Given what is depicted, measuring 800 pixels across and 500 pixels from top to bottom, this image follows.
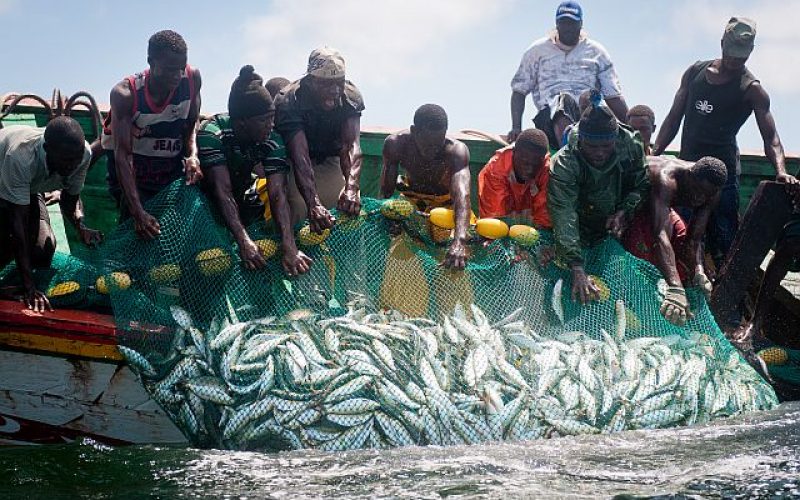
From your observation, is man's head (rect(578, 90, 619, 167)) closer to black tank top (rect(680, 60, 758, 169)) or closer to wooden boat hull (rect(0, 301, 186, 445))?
black tank top (rect(680, 60, 758, 169))

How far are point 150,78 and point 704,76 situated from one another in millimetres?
5135

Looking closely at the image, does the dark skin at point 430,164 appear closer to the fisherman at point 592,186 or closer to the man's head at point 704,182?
the fisherman at point 592,186

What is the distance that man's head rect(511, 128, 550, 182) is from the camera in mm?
8281

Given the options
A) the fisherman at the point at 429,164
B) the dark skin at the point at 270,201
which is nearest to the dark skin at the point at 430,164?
the fisherman at the point at 429,164

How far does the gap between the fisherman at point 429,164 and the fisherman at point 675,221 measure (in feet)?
Answer: 5.18

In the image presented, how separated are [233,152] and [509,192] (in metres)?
2.39

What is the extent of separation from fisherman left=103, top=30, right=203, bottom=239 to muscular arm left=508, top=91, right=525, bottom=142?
11.7ft

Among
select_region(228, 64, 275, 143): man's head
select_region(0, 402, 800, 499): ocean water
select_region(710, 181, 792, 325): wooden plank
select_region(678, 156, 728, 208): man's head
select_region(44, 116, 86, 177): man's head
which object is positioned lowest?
select_region(0, 402, 800, 499): ocean water

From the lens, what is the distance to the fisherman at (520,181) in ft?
27.3

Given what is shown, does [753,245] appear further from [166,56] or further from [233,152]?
[166,56]

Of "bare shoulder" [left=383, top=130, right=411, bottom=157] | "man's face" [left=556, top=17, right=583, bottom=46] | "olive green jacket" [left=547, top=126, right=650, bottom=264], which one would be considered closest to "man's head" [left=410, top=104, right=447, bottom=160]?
"bare shoulder" [left=383, top=130, right=411, bottom=157]

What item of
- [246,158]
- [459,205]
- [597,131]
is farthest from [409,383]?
[597,131]

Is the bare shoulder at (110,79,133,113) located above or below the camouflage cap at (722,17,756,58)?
below

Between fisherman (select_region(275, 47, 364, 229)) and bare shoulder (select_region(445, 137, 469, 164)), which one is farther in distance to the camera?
bare shoulder (select_region(445, 137, 469, 164))
